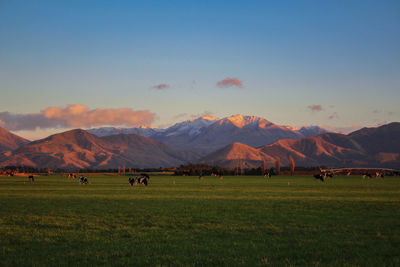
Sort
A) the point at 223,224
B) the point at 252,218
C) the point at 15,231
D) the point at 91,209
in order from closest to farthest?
the point at 15,231 → the point at 223,224 → the point at 252,218 → the point at 91,209

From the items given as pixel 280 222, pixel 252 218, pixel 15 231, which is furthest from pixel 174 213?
pixel 15 231

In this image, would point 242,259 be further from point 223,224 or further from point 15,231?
point 15,231

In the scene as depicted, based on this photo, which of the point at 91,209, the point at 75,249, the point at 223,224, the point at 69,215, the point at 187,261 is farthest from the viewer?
the point at 91,209

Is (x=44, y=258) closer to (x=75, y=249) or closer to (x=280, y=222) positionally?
(x=75, y=249)

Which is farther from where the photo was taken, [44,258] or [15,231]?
[15,231]

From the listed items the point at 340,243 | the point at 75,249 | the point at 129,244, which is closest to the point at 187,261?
the point at 129,244

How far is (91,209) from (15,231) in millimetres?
8061

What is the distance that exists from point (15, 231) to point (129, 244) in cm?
548

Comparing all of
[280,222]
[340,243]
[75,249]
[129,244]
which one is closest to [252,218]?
[280,222]

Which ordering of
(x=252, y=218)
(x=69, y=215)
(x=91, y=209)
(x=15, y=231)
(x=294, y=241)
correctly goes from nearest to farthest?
(x=294, y=241) < (x=15, y=231) < (x=252, y=218) < (x=69, y=215) < (x=91, y=209)

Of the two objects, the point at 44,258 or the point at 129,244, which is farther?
the point at 129,244

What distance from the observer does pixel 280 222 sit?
59.2ft

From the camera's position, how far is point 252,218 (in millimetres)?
19344

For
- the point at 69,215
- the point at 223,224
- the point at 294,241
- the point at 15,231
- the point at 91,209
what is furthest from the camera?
the point at 91,209
